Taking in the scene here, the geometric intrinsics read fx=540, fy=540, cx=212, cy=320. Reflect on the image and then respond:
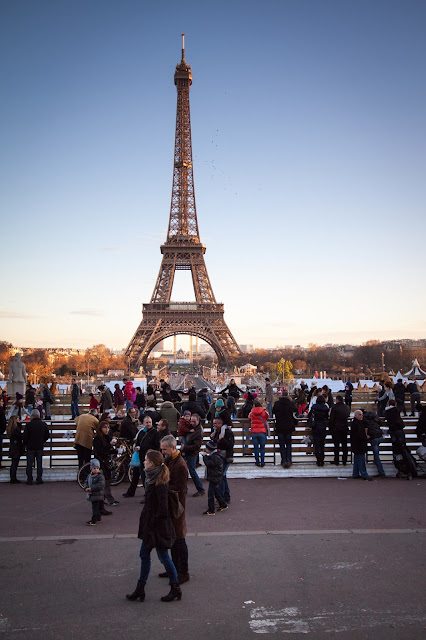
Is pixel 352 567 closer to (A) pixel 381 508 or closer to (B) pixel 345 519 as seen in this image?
(B) pixel 345 519

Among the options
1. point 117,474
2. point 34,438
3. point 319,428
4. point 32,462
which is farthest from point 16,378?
point 319,428

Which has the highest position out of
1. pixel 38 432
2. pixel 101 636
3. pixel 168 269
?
pixel 168 269

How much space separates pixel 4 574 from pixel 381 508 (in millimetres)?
6135

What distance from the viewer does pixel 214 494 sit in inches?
368

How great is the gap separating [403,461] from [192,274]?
70.7 m

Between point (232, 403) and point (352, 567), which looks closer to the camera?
point (352, 567)

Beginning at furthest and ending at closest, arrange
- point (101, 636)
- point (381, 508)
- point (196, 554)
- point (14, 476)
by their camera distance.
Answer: point (14, 476) → point (381, 508) → point (196, 554) → point (101, 636)

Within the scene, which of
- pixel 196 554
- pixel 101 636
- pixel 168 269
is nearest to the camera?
pixel 101 636

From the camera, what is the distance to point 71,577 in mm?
6535

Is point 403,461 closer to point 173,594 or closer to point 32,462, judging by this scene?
point 173,594

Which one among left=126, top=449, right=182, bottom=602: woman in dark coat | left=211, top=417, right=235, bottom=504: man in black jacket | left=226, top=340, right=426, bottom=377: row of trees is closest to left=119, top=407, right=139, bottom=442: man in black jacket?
left=211, top=417, right=235, bottom=504: man in black jacket

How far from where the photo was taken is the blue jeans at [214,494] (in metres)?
9.09

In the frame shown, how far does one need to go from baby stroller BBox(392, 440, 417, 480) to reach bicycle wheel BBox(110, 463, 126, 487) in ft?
19.4

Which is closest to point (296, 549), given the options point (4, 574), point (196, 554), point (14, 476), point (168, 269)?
point (196, 554)
